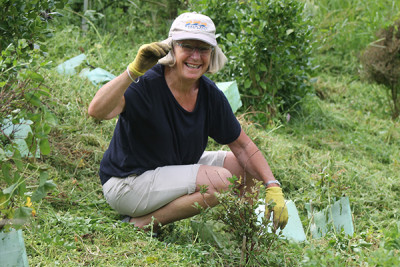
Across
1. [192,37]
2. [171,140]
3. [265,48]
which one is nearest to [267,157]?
[265,48]

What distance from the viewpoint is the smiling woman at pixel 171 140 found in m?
2.98

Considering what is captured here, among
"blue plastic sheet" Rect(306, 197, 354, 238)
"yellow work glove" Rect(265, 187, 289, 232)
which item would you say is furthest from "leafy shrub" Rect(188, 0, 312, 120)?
"yellow work glove" Rect(265, 187, 289, 232)

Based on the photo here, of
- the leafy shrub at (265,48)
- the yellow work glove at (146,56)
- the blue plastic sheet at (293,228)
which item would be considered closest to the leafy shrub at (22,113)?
the yellow work glove at (146,56)

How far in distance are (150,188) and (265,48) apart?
8.20 ft

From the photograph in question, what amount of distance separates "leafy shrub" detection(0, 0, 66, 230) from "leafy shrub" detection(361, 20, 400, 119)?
3765mm

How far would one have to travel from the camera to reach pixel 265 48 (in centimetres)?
516

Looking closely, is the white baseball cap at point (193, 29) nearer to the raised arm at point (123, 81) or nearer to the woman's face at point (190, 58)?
the woman's face at point (190, 58)

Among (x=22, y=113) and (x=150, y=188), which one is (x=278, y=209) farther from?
(x=22, y=113)

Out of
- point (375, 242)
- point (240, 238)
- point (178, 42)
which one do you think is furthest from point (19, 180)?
point (375, 242)

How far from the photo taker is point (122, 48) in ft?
19.7

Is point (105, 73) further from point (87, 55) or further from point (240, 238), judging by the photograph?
point (240, 238)

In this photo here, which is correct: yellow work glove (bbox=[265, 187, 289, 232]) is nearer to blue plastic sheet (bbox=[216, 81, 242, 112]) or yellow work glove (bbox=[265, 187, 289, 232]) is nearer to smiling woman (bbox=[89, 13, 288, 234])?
smiling woman (bbox=[89, 13, 288, 234])

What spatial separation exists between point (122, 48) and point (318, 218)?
10.7 ft

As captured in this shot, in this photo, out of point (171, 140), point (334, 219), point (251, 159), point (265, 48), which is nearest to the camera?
point (171, 140)
